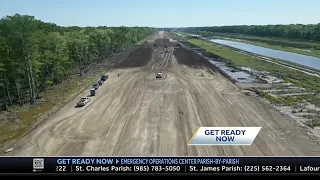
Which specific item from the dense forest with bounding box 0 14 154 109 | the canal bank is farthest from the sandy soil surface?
the dense forest with bounding box 0 14 154 109

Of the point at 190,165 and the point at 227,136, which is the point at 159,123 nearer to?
the point at 227,136

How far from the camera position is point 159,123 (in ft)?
145

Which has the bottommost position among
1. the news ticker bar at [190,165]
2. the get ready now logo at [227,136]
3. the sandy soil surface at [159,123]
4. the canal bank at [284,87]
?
the sandy soil surface at [159,123]

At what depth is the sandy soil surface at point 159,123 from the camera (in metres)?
34.5

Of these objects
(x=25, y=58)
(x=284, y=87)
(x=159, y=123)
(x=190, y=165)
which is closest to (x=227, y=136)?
(x=190, y=165)

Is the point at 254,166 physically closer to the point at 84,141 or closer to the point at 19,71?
the point at 84,141

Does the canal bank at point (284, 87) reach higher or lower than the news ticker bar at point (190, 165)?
lower

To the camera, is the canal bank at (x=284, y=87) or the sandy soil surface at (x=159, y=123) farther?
the canal bank at (x=284, y=87)

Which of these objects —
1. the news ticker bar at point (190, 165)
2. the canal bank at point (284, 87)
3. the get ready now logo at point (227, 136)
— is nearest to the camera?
the news ticker bar at point (190, 165)

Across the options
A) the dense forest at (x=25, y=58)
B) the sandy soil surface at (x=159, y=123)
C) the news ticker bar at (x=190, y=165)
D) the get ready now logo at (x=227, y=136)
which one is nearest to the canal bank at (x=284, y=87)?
the sandy soil surface at (x=159, y=123)

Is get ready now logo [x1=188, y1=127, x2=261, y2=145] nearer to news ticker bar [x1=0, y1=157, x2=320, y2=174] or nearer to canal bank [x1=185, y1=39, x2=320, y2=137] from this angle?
news ticker bar [x1=0, y1=157, x2=320, y2=174]

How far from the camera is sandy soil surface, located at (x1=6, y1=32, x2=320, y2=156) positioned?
3453 centimetres

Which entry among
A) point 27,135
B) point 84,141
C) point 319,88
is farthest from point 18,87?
point 319,88

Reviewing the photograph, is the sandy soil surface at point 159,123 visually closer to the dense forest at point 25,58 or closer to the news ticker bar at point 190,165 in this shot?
the dense forest at point 25,58
